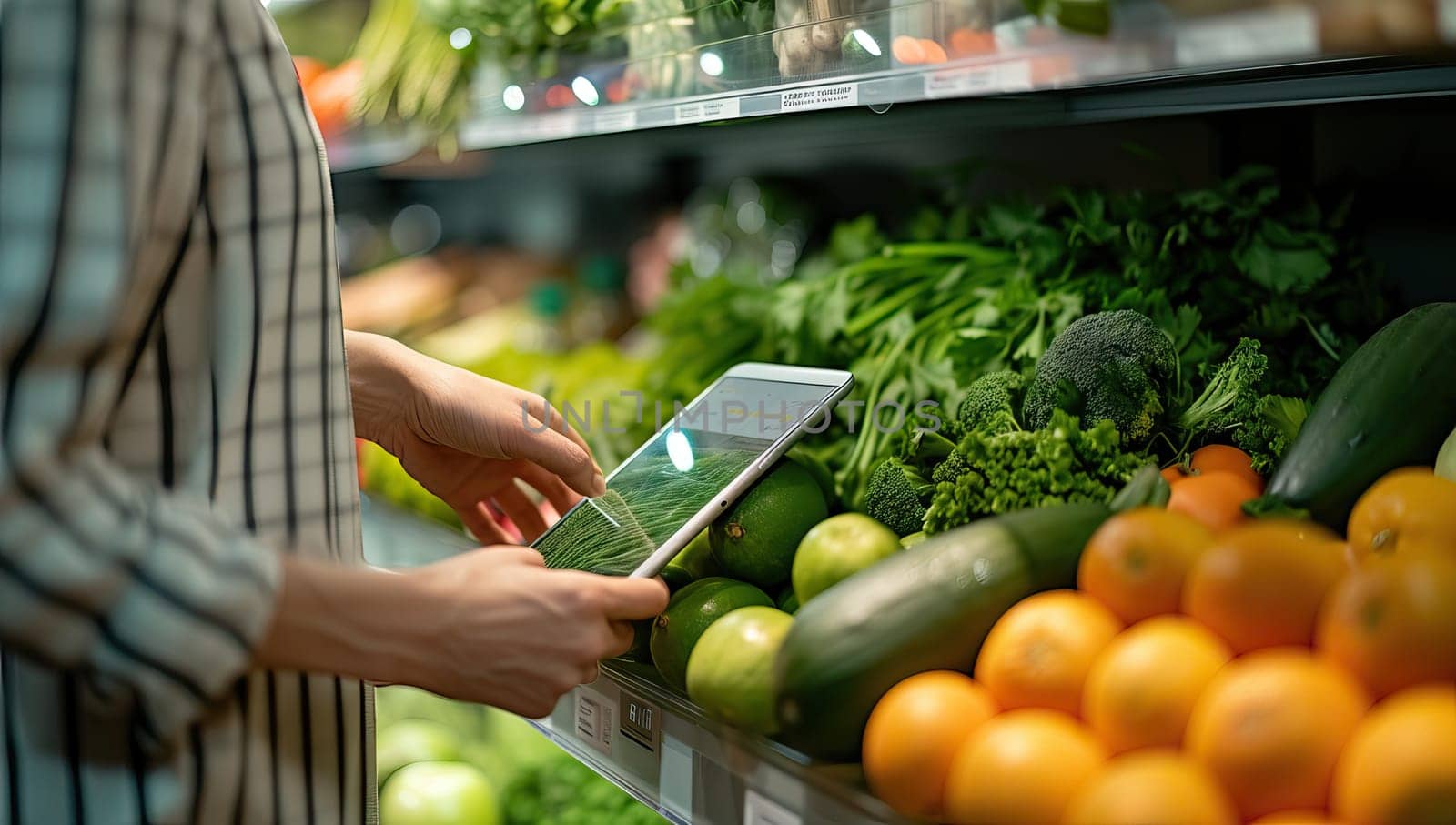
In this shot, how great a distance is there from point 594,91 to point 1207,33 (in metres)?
0.81

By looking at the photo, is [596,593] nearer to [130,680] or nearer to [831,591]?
[831,591]

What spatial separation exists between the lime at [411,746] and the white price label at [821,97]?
1157 millimetres

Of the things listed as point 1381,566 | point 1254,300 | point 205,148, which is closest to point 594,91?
point 205,148

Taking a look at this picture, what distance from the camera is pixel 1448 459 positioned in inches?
31.0

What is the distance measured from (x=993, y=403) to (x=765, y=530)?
0.80 feet

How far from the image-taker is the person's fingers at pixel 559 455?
1.12m

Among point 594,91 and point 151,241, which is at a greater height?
point 594,91

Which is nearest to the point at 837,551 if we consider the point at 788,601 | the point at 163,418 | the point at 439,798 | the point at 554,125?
the point at 788,601

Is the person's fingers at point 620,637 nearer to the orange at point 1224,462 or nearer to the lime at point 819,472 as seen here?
the lime at point 819,472

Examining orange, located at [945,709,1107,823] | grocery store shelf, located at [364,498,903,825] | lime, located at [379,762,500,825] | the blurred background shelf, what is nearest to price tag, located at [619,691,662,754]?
grocery store shelf, located at [364,498,903,825]

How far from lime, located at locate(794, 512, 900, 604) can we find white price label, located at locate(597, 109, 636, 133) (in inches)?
21.0

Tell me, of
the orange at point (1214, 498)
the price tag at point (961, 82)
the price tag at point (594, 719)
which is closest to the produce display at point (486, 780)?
the price tag at point (594, 719)

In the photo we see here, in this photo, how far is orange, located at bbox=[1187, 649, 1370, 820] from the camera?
584 mm

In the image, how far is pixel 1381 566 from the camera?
2.04 feet
